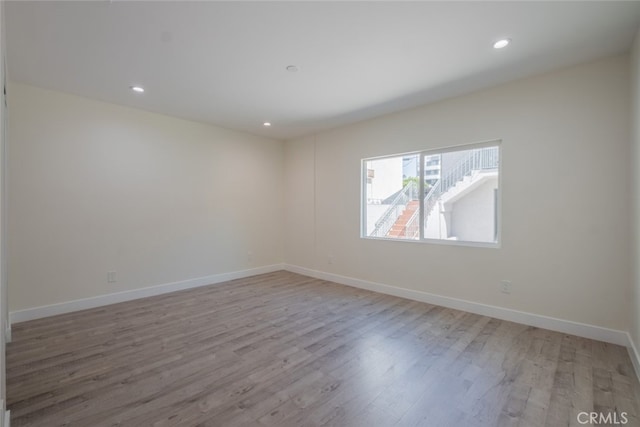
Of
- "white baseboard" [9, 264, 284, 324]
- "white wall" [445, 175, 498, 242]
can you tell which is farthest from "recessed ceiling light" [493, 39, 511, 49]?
"white baseboard" [9, 264, 284, 324]

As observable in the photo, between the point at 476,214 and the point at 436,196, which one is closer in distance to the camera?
the point at 476,214

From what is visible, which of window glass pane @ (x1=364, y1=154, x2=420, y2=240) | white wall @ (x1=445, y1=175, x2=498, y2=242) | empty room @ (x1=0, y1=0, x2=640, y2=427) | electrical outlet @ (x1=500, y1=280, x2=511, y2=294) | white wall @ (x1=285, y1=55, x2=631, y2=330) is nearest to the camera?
empty room @ (x1=0, y1=0, x2=640, y2=427)

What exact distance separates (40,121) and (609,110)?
229 inches

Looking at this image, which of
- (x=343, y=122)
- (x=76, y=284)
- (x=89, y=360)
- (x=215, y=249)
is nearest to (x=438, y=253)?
(x=343, y=122)

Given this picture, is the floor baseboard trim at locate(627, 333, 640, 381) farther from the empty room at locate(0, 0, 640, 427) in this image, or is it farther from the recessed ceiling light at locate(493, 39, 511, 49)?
the recessed ceiling light at locate(493, 39, 511, 49)

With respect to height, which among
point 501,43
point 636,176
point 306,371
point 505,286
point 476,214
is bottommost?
point 306,371

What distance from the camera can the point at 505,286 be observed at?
317 centimetres

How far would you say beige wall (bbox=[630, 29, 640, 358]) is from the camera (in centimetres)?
222

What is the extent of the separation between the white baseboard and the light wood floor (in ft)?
0.47

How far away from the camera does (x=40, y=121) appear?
128 inches

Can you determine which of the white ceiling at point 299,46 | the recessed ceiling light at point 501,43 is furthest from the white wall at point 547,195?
the recessed ceiling light at point 501,43

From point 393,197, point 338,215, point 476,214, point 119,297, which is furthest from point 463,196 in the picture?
point 119,297

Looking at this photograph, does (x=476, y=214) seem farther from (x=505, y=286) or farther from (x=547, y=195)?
(x=505, y=286)

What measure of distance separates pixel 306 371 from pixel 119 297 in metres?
2.97
